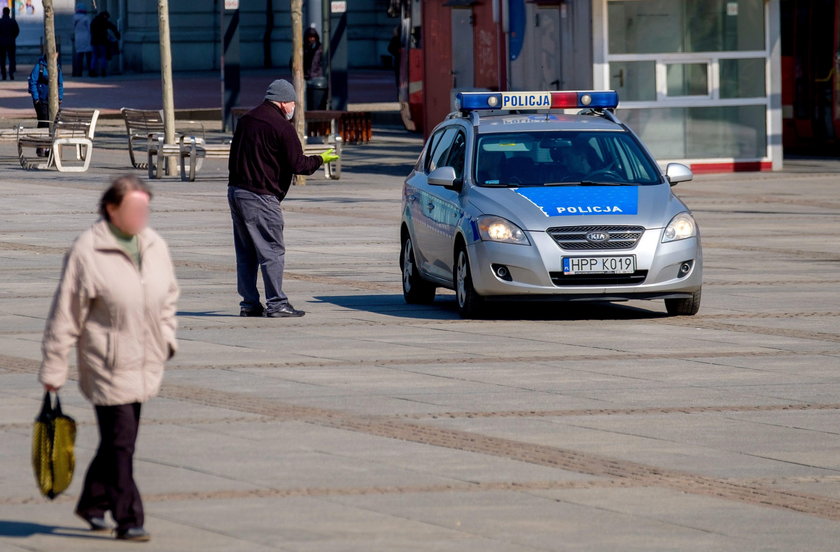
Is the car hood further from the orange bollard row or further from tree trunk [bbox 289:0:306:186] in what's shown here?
the orange bollard row

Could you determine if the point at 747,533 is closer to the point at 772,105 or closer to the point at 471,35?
the point at 772,105

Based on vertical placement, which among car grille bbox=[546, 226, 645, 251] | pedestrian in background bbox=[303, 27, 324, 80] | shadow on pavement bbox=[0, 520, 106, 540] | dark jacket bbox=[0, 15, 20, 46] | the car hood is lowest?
shadow on pavement bbox=[0, 520, 106, 540]

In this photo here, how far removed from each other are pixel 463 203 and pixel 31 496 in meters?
6.75

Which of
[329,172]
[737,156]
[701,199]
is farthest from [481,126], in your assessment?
[737,156]

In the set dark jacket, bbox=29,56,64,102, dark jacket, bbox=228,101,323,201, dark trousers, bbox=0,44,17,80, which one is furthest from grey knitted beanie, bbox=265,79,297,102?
dark trousers, bbox=0,44,17,80

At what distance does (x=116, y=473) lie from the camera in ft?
21.5

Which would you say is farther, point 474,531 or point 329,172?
point 329,172

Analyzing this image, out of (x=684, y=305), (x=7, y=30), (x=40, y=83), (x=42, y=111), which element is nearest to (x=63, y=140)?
(x=40, y=83)

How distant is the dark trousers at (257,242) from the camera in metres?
13.3

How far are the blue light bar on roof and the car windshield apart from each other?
78cm

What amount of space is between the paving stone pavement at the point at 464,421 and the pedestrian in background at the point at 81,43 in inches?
1720

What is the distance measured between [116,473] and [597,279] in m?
6.96

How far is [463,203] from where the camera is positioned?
13.7 metres

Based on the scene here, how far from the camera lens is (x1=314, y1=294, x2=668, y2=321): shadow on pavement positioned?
543 inches
